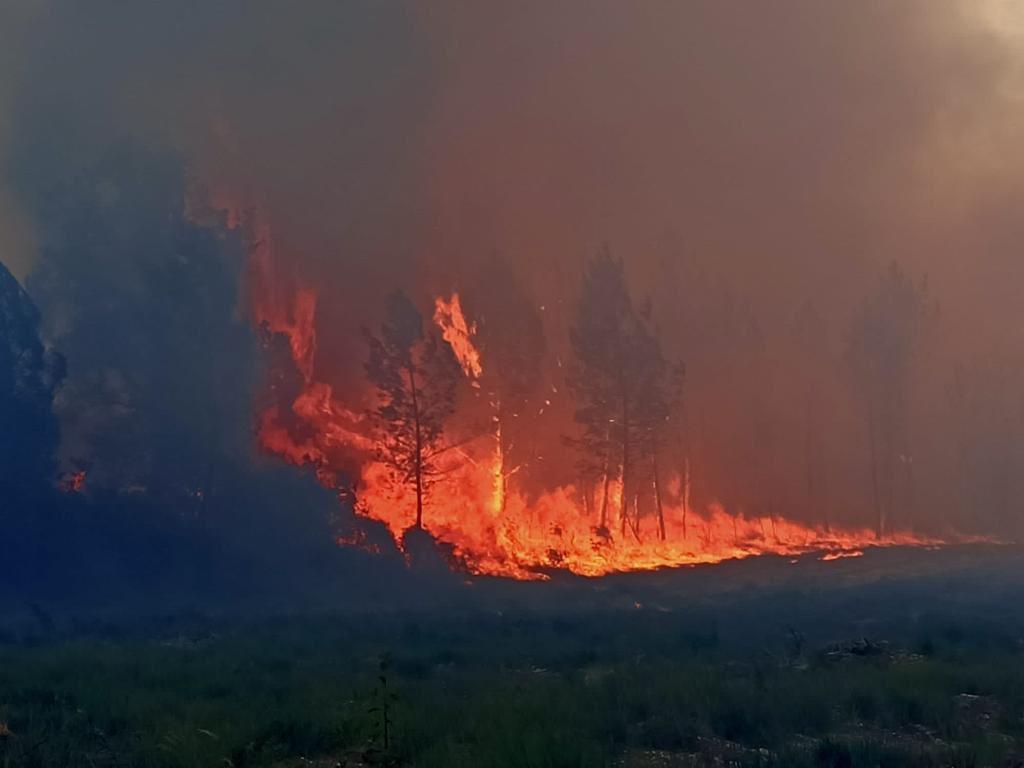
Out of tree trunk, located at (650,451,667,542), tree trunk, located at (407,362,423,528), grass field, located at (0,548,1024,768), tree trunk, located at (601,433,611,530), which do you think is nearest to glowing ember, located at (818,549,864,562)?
tree trunk, located at (650,451,667,542)

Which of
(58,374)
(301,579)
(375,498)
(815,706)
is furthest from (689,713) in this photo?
(58,374)

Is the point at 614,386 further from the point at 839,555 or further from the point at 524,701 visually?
the point at 524,701

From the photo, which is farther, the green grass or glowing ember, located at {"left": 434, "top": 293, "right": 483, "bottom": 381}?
glowing ember, located at {"left": 434, "top": 293, "right": 483, "bottom": 381}

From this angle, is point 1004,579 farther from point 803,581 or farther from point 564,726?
point 564,726

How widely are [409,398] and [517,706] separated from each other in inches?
1456

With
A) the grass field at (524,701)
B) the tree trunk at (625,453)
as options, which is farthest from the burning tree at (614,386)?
the grass field at (524,701)

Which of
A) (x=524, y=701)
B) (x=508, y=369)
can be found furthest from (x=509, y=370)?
(x=524, y=701)

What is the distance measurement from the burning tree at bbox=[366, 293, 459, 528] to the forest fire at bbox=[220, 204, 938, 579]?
8 cm

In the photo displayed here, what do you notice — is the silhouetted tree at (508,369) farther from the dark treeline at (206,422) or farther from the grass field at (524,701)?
the grass field at (524,701)

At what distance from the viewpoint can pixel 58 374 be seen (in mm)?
45156

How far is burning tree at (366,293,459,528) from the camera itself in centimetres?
4853

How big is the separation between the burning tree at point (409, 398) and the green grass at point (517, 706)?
24.9 metres

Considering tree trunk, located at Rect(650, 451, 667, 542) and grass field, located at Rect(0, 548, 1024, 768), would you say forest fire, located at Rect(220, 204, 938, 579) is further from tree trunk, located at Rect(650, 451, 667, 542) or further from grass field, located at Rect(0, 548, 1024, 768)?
grass field, located at Rect(0, 548, 1024, 768)

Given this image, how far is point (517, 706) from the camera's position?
13289 millimetres
